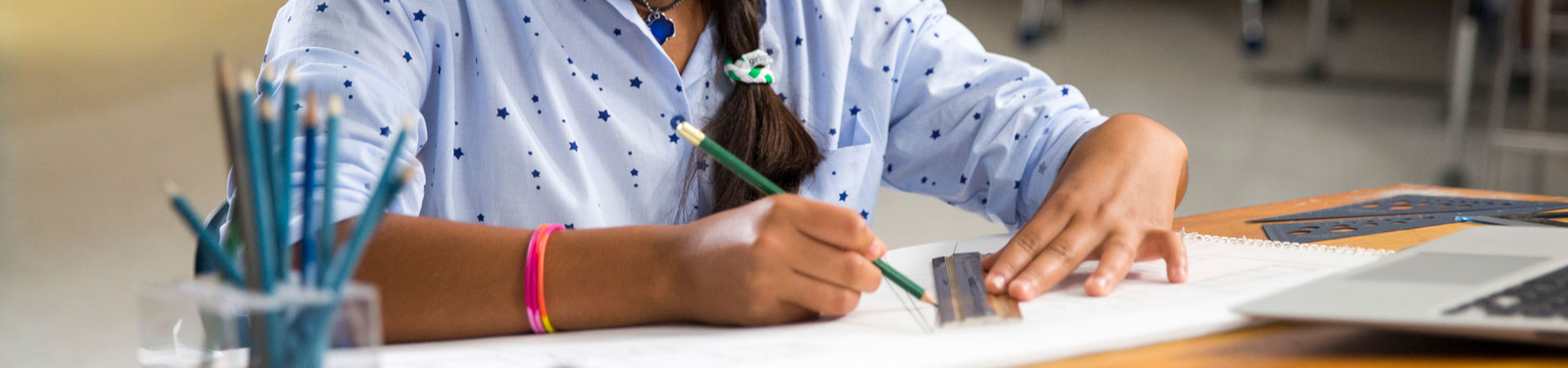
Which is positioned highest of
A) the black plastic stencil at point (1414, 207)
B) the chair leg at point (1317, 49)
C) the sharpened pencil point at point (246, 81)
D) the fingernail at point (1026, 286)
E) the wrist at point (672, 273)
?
the sharpened pencil point at point (246, 81)

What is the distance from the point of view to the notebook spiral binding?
0.83 m

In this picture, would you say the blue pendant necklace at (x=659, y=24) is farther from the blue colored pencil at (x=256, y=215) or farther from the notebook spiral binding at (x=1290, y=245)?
the blue colored pencil at (x=256, y=215)

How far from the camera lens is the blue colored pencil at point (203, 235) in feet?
1.27

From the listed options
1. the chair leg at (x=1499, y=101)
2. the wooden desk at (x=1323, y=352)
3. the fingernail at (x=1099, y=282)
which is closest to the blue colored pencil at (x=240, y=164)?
the wooden desk at (x=1323, y=352)

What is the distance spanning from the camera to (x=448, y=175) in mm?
924

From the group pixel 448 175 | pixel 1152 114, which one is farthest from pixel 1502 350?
pixel 1152 114

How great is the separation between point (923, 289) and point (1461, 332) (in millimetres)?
244

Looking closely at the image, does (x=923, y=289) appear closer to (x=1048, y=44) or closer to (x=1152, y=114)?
→ (x=1152, y=114)

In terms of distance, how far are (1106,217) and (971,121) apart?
0.27m

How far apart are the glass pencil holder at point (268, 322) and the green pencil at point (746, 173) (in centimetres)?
20

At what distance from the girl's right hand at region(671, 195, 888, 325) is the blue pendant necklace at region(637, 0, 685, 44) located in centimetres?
37

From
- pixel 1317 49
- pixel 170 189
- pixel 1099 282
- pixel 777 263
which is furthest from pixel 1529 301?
pixel 1317 49

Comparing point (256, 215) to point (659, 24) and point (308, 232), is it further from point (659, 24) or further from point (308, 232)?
point (659, 24)

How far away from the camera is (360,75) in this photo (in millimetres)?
767
